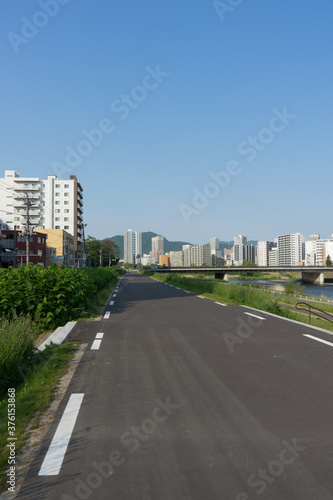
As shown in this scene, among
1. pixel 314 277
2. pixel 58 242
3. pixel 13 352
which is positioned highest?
pixel 58 242

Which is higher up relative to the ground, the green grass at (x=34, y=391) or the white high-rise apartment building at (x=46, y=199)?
the white high-rise apartment building at (x=46, y=199)

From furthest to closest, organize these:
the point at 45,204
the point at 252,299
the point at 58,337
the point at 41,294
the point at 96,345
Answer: the point at 45,204, the point at 252,299, the point at 41,294, the point at 58,337, the point at 96,345

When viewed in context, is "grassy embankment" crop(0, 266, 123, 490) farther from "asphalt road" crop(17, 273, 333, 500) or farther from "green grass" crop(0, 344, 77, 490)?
"asphalt road" crop(17, 273, 333, 500)

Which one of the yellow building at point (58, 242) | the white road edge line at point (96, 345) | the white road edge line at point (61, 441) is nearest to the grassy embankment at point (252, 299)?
the white road edge line at point (96, 345)

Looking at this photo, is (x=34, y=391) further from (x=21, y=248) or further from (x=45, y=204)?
(x=45, y=204)

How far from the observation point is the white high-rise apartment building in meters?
116

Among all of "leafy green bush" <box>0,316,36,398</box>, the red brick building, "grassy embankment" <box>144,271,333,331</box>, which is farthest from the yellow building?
"leafy green bush" <box>0,316,36,398</box>

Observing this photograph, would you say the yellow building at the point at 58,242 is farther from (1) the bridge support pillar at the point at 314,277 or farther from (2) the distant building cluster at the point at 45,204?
(1) the bridge support pillar at the point at 314,277

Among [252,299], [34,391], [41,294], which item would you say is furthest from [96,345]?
[252,299]

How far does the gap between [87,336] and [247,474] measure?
6686 mm

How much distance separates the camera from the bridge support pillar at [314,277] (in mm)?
111613

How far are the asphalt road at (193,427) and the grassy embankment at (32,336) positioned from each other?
38cm

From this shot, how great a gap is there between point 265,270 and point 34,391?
102 meters

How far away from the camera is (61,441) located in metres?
3.78
